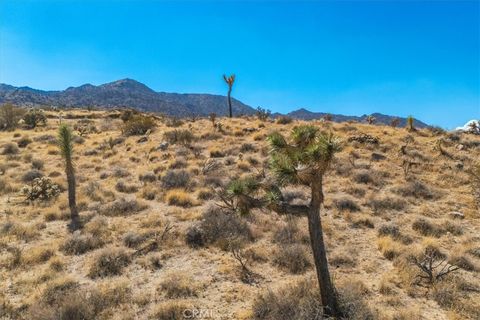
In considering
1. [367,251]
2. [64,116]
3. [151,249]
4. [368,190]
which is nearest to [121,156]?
[151,249]

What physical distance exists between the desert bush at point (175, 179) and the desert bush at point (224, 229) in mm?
4532

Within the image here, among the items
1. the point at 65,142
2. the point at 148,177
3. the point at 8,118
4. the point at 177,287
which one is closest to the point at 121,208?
the point at 65,142

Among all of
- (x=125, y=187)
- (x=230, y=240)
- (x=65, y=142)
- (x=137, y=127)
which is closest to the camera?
(x=230, y=240)

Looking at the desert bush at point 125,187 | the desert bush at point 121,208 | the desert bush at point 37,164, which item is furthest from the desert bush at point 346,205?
the desert bush at point 37,164

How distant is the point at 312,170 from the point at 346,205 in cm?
802

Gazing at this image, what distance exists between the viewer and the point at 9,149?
77.4 ft

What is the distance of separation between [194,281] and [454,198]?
12.6 m

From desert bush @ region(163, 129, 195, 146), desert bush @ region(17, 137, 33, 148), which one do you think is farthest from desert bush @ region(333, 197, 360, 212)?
desert bush @ region(17, 137, 33, 148)

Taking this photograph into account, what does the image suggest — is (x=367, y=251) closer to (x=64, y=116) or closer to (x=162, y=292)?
(x=162, y=292)

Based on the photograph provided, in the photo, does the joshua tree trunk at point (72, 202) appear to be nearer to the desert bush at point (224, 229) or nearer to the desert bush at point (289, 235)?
the desert bush at point (224, 229)

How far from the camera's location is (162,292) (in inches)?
309

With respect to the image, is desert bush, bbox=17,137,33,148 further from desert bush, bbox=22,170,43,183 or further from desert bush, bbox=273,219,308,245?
desert bush, bbox=273,219,308,245

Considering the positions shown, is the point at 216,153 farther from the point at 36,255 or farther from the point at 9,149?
the point at 9,149

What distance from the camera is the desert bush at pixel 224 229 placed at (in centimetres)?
1053
